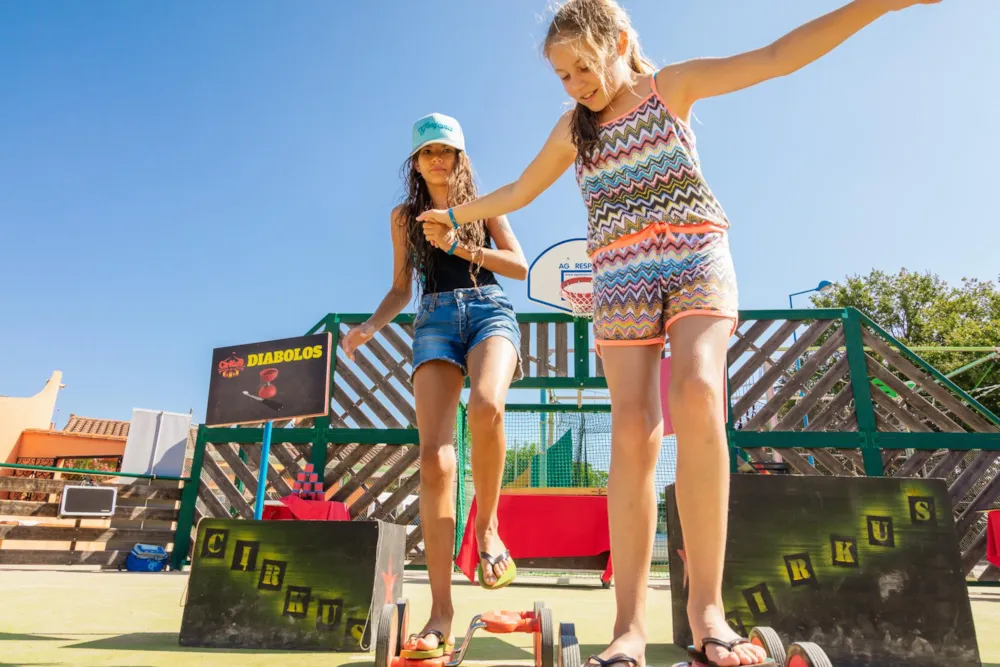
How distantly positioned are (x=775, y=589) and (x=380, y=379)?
209 inches

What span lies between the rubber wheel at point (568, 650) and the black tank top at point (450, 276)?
133 cm

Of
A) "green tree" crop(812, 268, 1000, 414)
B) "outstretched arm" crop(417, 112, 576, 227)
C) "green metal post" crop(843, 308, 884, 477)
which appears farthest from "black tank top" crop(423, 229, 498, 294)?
"green tree" crop(812, 268, 1000, 414)

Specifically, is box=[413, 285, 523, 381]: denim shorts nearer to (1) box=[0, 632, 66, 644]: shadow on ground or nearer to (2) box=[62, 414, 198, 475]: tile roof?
(1) box=[0, 632, 66, 644]: shadow on ground

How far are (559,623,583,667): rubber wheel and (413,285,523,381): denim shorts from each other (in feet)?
3.50

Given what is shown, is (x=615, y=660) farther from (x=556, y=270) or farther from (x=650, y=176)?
(x=556, y=270)

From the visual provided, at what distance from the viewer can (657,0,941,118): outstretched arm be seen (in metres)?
1.36

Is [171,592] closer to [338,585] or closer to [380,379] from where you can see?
[338,585]

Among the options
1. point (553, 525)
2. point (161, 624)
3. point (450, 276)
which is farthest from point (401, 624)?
point (553, 525)

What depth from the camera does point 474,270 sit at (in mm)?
2453

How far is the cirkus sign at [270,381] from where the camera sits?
5.84 m

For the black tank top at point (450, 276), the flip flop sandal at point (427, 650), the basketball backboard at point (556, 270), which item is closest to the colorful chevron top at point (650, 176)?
the black tank top at point (450, 276)

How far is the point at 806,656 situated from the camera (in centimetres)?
109

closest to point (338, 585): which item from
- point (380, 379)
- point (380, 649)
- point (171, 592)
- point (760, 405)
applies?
point (380, 649)

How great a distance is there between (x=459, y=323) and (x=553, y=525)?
3295 mm
